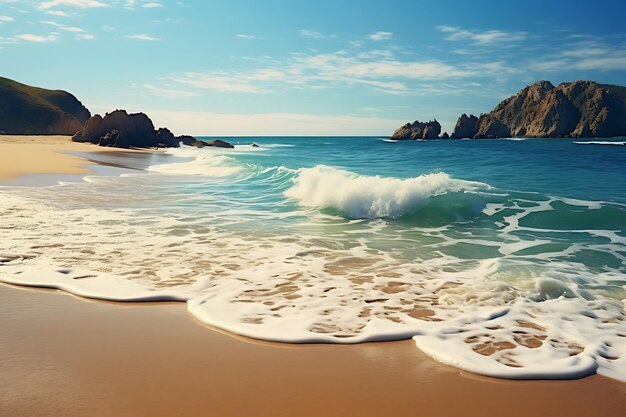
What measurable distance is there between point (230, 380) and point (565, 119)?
146 meters

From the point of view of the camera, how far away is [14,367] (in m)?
3.54

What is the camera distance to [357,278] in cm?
641

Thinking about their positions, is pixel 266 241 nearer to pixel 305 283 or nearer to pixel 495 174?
pixel 305 283

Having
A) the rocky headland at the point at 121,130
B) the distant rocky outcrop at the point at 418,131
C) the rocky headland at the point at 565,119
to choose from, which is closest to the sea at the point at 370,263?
the rocky headland at the point at 121,130

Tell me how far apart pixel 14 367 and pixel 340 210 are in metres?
9.74

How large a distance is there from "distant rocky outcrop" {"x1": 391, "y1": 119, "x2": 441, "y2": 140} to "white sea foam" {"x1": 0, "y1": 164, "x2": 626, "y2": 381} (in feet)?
394

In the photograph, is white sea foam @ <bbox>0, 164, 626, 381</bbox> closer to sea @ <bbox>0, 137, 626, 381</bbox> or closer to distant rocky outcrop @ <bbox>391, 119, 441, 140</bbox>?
sea @ <bbox>0, 137, 626, 381</bbox>

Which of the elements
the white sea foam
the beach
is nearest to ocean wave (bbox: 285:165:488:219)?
the white sea foam

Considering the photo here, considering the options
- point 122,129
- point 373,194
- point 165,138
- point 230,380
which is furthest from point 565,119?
point 230,380

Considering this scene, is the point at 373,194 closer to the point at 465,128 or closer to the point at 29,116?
the point at 29,116

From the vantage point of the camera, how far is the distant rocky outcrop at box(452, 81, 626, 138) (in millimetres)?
129500

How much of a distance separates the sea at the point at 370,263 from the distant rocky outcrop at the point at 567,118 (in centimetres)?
12511

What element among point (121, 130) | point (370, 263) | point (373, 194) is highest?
point (121, 130)

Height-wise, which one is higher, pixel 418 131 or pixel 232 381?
pixel 418 131
